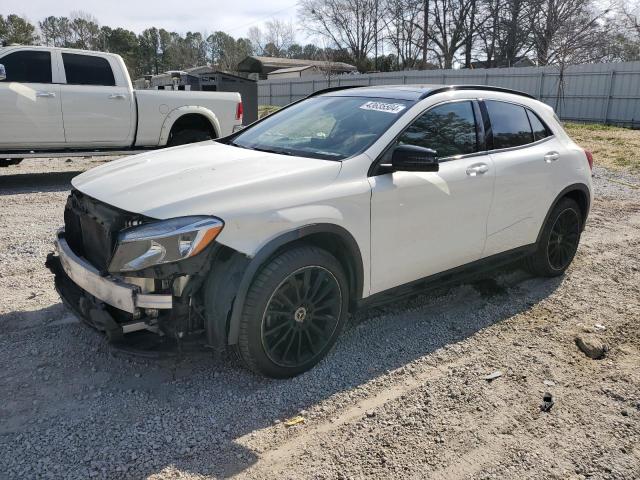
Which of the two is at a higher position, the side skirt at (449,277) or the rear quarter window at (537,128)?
the rear quarter window at (537,128)

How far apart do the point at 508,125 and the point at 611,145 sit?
40.6 feet

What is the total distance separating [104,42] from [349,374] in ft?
215

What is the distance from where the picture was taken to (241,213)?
9.54ft

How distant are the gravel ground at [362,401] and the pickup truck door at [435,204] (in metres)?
0.58

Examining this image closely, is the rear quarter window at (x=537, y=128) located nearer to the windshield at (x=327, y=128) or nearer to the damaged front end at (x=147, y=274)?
the windshield at (x=327, y=128)

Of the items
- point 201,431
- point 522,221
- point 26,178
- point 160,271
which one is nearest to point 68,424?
point 201,431

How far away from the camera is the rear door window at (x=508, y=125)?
4.35 metres

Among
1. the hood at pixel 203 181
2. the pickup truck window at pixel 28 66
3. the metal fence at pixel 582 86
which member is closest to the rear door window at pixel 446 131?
the hood at pixel 203 181

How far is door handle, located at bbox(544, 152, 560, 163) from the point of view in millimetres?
4648

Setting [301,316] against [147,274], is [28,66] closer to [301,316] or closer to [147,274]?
[147,274]

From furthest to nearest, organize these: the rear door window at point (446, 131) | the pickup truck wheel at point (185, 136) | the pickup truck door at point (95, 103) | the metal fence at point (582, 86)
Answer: the metal fence at point (582, 86)
the pickup truck wheel at point (185, 136)
the pickup truck door at point (95, 103)
the rear door window at point (446, 131)

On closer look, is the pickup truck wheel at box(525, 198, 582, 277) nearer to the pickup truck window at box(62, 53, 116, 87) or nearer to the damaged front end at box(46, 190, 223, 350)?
the damaged front end at box(46, 190, 223, 350)

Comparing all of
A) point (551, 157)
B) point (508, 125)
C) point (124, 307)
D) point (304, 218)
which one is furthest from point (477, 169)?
point (124, 307)

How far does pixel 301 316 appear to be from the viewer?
323 centimetres
